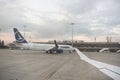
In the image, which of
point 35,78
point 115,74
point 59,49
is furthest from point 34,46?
point 115,74

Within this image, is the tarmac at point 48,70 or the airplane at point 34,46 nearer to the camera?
the tarmac at point 48,70

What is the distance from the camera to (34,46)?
52938 mm

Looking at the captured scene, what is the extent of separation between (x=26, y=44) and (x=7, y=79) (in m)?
42.7

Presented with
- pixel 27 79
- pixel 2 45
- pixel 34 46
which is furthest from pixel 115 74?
pixel 2 45

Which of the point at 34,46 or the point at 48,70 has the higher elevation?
the point at 34,46

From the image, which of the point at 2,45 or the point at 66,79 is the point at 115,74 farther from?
the point at 2,45

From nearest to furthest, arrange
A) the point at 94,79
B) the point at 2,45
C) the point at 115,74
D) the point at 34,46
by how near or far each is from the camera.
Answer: the point at 115,74 < the point at 94,79 < the point at 34,46 < the point at 2,45

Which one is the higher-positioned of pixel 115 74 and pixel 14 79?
pixel 115 74

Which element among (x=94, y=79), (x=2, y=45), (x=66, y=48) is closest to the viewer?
(x=94, y=79)

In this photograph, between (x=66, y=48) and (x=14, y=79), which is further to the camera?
(x=66, y=48)

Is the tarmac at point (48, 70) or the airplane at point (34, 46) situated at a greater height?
the airplane at point (34, 46)

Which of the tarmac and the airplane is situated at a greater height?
the airplane

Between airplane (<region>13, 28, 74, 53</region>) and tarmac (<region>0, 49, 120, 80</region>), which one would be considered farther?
airplane (<region>13, 28, 74, 53</region>)

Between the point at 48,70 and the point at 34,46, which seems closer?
the point at 48,70
